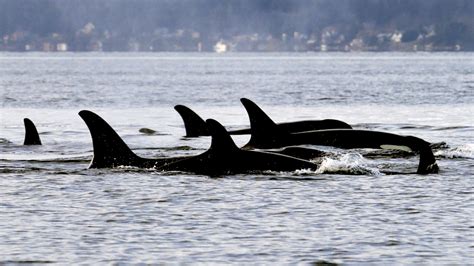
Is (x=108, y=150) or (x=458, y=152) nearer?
(x=108, y=150)

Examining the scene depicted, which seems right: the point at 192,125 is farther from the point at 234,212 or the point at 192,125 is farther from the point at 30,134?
the point at 234,212

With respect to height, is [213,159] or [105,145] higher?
[105,145]

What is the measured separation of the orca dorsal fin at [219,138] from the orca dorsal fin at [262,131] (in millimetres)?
5803

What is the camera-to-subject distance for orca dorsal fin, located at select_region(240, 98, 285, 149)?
2761 centimetres

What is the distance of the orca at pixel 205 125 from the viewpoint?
31062 millimetres

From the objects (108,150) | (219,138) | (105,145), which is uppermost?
(219,138)

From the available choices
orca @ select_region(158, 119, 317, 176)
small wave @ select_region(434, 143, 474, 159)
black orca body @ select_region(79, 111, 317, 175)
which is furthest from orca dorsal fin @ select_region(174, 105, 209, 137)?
orca @ select_region(158, 119, 317, 176)

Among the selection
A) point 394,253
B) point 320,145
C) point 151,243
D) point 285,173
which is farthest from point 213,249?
point 320,145

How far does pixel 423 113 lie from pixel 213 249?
36860 millimetres

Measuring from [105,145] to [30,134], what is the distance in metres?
8.90

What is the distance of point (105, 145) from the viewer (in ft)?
74.9

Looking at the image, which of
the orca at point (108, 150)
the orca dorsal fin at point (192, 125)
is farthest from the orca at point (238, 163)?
the orca dorsal fin at point (192, 125)

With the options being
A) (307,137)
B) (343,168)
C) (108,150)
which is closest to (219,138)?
(108,150)

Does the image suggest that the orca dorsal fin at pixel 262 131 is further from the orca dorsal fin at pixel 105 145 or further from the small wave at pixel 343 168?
the orca dorsal fin at pixel 105 145
